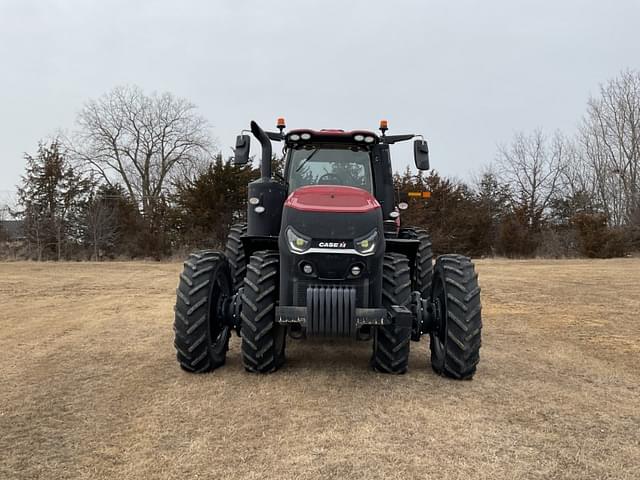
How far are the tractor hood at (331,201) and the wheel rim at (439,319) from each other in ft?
3.46

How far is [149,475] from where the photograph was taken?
2871 millimetres

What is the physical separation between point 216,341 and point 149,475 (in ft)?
7.19

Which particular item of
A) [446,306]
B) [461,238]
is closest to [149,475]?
[446,306]

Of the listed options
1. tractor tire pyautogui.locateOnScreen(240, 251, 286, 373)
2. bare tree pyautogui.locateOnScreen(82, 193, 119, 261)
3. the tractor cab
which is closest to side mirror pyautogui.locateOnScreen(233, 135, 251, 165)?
the tractor cab

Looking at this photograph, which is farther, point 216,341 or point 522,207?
point 522,207

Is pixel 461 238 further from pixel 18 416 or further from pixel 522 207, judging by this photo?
pixel 18 416

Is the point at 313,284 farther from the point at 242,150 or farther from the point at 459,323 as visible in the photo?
the point at 242,150

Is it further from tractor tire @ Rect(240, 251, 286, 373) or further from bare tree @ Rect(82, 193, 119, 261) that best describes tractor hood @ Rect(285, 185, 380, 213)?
bare tree @ Rect(82, 193, 119, 261)

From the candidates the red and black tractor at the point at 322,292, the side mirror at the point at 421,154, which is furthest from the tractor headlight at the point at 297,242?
the side mirror at the point at 421,154

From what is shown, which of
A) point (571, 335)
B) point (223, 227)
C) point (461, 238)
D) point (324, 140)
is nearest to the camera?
point (324, 140)

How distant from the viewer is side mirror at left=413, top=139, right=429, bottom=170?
18.5ft

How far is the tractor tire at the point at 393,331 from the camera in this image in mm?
4551

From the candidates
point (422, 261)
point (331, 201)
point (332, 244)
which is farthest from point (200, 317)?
point (422, 261)

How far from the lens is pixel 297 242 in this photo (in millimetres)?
4391
